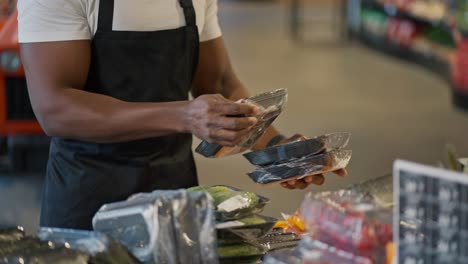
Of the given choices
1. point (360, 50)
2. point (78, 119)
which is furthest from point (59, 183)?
point (360, 50)

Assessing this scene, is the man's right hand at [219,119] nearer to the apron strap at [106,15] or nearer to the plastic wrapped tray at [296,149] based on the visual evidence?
the plastic wrapped tray at [296,149]

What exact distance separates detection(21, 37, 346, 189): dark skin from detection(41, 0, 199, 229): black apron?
103 mm

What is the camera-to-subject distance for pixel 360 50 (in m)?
12.7

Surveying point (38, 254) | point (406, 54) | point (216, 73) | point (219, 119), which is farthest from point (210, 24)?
point (406, 54)

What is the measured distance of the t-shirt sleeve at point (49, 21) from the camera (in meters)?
2.51

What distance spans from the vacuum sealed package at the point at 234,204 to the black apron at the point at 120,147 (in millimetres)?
411

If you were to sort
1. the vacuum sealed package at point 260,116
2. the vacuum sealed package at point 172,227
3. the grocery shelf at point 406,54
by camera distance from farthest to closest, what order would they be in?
the grocery shelf at point 406,54, the vacuum sealed package at point 260,116, the vacuum sealed package at point 172,227

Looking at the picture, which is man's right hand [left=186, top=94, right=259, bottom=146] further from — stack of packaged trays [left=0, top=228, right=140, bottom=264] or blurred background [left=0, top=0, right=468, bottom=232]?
blurred background [left=0, top=0, right=468, bottom=232]

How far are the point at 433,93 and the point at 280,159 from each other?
7.76 meters

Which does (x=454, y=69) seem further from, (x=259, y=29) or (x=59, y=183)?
(x=59, y=183)

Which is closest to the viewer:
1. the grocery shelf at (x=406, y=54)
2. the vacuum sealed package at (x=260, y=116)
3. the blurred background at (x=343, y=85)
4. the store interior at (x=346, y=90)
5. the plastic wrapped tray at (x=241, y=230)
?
the plastic wrapped tray at (x=241, y=230)

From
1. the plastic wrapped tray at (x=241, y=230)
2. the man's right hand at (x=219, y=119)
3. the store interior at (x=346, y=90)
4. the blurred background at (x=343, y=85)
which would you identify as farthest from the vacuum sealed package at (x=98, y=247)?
the blurred background at (x=343, y=85)

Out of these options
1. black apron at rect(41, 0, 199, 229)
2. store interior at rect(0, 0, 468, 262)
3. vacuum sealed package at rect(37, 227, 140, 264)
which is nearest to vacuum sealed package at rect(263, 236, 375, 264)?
vacuum sealed package at rect(37, 227, 140, 264)

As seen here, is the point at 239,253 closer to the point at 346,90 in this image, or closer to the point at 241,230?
the point at 241,230
